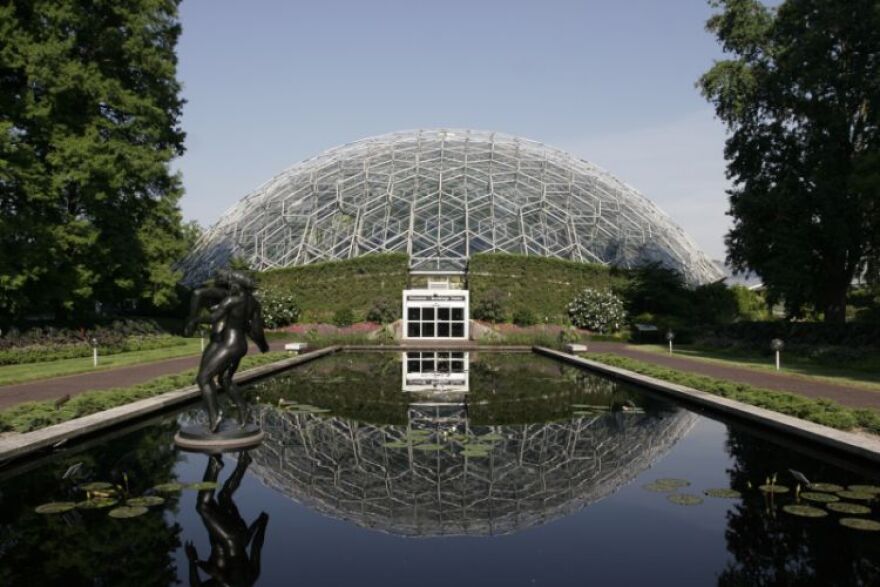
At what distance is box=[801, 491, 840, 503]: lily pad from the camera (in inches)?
295

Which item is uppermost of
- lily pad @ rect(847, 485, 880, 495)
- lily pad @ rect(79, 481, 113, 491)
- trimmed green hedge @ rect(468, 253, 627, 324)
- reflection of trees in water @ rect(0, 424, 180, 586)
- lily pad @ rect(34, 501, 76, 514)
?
trimmed green hedge @ rect(468, 253, 627, 324)

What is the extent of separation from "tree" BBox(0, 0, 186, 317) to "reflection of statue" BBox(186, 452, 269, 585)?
67.0 feet

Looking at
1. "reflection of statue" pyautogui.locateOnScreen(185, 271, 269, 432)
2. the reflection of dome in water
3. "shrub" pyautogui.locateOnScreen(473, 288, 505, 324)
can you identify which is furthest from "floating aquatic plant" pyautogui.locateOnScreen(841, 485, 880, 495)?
"shrub" pyautogui.locateOnScreen(473, 288, 505, 324)

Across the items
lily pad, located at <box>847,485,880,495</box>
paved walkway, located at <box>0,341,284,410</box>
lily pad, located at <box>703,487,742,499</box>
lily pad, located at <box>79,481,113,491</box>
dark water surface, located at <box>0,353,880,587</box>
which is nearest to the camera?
dark water surface, located at <box>0,353,880,587</box>

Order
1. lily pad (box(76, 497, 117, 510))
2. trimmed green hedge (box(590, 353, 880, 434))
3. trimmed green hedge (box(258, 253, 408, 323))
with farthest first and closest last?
trimmed green hedge (box(258, 253, 408, 323)) → trimmed green hedge (box(590, 353, 880, 434)) → lily pad (box(76, 497, 117, 510))

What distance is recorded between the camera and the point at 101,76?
95.6 feet

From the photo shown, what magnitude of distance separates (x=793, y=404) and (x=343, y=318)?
1254 inches

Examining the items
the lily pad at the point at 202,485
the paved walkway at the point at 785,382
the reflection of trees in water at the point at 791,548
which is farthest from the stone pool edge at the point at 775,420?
the lily pad at the point at 202,485

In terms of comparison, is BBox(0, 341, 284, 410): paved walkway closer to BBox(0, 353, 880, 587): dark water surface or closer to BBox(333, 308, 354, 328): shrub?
BBox(0, 353, 880, 587): dark water surface

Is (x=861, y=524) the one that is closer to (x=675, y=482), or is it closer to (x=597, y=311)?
(x=675, y=482)

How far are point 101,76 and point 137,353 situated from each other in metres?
12.2

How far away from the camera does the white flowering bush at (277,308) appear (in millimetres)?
41656

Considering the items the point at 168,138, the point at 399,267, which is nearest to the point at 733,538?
the point at 168,138

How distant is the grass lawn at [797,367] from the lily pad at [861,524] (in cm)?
1136
